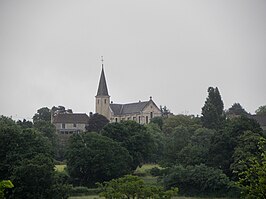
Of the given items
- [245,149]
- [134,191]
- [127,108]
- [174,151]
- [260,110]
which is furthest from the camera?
[260,110]

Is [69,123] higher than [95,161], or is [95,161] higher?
[69,123]

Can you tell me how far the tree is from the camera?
269 feet

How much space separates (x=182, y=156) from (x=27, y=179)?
24.5 meters

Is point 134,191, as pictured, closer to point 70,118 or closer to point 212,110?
point 212,110

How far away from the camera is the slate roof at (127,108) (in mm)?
126062

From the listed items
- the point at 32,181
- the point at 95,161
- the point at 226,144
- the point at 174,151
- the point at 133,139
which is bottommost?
the point at 32,181

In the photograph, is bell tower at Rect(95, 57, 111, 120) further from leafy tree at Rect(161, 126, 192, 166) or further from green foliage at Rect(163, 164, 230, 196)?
green foliage at Rect(163, 164, 230, 196)

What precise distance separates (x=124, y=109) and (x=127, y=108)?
0.96 m

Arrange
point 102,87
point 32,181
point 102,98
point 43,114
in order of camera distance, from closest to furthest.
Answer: point 32,181 < point 102,98 < point 102,87 < point 43,114

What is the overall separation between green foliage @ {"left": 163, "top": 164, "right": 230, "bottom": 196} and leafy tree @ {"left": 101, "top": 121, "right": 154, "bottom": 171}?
35.9 ft

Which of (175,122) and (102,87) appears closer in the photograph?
(175,122)

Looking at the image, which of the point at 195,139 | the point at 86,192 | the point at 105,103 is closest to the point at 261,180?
the point at 86,192

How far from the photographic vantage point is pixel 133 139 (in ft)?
197

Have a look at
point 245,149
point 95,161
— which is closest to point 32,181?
point 95,161
